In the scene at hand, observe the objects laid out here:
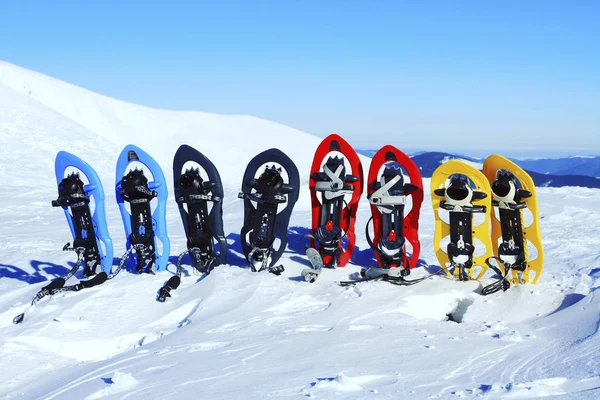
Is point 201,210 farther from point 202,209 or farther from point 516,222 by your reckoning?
point 516,222

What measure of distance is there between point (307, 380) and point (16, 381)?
7.92 ft

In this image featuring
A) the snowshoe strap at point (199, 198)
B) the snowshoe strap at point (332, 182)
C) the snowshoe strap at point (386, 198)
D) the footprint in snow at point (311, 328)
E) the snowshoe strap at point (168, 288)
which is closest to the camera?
the footprint in snow at point (311, 328)

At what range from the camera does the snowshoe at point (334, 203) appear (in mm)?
7285

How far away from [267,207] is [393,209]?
5.07 ft

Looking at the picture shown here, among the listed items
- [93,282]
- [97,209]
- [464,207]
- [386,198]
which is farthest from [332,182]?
[93,282]

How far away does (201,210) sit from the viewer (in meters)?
7.28

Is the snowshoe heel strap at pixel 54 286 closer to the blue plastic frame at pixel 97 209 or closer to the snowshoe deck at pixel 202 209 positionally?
the blue plastic frame at pixel 97 209

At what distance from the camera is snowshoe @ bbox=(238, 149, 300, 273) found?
A: 719 cm

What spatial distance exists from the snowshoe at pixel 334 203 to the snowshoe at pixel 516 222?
1.70 m

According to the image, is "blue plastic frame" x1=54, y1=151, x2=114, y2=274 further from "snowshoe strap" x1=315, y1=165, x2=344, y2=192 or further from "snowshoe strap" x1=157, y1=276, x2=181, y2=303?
"snowshoe strap" x1=315, y1=165, x2=344, y2=192

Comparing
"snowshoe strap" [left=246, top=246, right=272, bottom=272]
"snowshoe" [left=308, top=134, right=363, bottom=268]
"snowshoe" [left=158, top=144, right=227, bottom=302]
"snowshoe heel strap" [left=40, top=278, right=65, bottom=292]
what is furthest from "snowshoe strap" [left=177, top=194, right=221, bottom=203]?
"snowshoe heel strap" [left=40, top=278, right=65, bottom=292]

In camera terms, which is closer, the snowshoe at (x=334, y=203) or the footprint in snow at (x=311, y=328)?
the footprint in snow at (x=311, y=328)

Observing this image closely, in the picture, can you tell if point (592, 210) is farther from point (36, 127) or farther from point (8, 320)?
point (36, 127)

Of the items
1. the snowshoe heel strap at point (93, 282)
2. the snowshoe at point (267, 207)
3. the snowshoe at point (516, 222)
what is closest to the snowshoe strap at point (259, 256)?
the snowshoe at point (267, 207)
